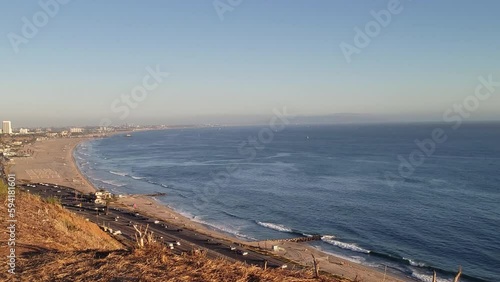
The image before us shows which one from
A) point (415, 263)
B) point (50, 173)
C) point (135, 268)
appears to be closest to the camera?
point (135, 268)

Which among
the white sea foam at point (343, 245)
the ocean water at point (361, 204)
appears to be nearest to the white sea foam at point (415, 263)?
the ocean water at point (361, 204)

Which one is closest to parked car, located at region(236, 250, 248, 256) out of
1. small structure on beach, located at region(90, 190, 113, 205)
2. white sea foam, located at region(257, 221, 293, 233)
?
white sea foam, located at region(257, 221, 293, 233)

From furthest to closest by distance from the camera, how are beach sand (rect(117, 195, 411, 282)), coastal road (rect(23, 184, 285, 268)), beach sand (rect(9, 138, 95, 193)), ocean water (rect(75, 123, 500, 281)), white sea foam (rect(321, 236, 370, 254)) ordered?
1. beach sand (rect(9, 138, 95, 193))
2. white sea foam (rect(321, 236, 370, 254))
3. ocean water (rect(75, 123, 500, 281))
4. coastal road (rect(23, 184, 285, 268))
5. beach sand (rect(117, 195, 411, 282))

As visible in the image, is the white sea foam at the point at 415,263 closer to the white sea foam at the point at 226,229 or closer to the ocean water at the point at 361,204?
the ocean water at the point at 361,204

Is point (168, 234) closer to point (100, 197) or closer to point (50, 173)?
point (100, 197)

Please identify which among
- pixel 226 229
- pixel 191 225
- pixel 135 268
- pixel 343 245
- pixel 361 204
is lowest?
pixel 191 225

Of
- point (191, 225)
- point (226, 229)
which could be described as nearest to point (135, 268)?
point (226, 229)

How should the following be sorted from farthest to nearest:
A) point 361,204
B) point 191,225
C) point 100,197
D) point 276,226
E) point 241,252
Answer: point 100,197, point 361,204, point 276,226, point 191,225, point 241,252

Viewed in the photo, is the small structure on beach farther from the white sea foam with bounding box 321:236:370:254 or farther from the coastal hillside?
the coastal hillside

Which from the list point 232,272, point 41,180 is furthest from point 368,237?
point 41,180
